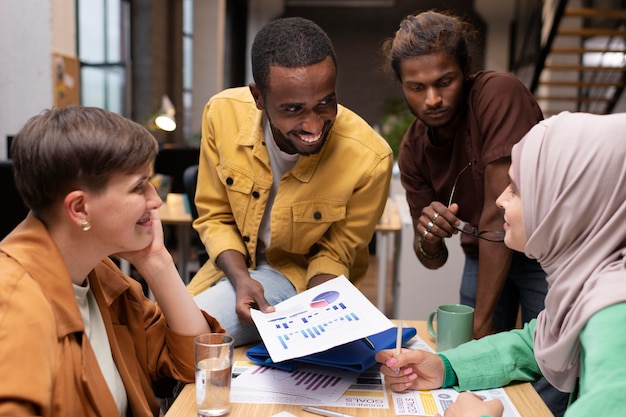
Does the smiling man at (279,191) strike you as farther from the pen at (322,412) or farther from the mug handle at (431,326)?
the pen at (322,412)

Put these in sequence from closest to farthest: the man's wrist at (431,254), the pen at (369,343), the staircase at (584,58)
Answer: the pen at (369,343) → the man's wrist at (431,254) → the staircase at (584,58)

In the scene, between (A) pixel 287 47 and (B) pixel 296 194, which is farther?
(B) pixel 296 194

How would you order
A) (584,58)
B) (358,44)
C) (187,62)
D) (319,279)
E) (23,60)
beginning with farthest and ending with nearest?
(358,44) → (187,62) → (584,58) → (23,60) → (319,279)

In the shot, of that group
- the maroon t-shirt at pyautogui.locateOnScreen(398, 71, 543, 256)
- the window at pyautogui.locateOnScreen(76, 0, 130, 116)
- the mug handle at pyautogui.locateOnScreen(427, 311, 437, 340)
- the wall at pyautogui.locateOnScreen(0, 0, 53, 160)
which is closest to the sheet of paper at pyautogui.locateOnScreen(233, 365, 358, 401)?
the mug handle at pyautogui.locateOnScreen(427, 311, 437, 340)

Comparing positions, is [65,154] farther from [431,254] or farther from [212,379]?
[431,254]

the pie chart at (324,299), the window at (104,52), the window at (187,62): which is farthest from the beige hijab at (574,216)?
the window at (187,62)

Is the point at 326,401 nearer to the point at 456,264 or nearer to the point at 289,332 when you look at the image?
the point at 289,332

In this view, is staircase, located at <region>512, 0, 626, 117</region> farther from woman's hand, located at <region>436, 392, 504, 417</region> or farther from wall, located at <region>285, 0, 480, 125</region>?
woman's hand, located at <region>436, 392, 504, 417</region>

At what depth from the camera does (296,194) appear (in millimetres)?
1913

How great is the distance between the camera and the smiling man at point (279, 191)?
5.81 ft

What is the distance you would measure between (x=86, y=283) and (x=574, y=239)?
0.95 m

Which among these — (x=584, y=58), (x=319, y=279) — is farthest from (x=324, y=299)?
(x=584, y=58)

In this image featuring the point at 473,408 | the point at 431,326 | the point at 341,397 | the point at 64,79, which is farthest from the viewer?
the point at 64,79

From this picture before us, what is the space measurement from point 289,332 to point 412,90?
34.3 inches
